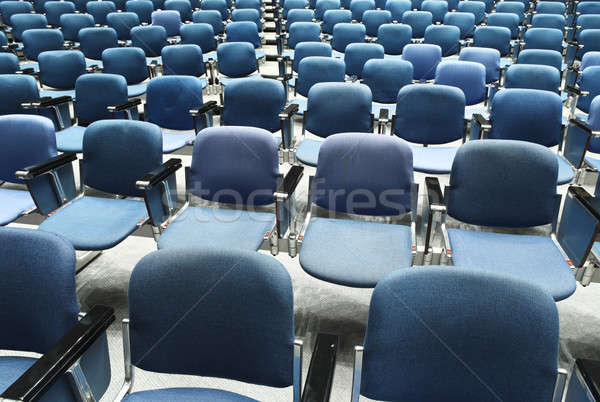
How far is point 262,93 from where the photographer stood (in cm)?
314

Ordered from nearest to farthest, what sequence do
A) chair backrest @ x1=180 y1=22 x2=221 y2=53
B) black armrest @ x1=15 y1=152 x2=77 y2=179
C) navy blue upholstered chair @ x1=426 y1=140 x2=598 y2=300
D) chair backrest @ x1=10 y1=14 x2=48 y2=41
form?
navy blue upholstered chair @ x1=426 y1=140 x2=598 y2=300
black armrest @ x1=15 y1=152 x2=77 y2=179
chair backrest @ x1=180 y1=22 x2=221 y2=53
chair backrest @ x1=10 y1=14 x2=48 y2=41

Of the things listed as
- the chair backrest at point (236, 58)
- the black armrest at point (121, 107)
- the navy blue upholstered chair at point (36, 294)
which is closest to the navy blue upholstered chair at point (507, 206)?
the navy blue upholstered chair at point (36, 294)

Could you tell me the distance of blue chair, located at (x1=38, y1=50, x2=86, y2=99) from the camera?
13.3 feet

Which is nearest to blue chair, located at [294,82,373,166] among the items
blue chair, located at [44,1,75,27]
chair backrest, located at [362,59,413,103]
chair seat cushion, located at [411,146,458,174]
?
chair seat cushion, located at [411,146,458,174]

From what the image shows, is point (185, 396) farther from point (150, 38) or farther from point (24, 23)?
point (24, 23)

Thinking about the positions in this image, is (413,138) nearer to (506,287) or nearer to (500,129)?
(500,129)

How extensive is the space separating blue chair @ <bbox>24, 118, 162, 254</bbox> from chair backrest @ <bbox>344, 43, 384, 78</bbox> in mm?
2471

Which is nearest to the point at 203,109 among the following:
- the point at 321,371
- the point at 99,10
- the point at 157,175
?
the point at 157,175

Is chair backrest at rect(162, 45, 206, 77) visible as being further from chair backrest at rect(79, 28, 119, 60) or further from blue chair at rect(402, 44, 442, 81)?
blue chair at rect(402, 44, 442, 81)

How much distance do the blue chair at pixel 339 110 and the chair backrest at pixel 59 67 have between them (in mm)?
2369

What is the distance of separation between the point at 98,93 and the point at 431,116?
237 cm

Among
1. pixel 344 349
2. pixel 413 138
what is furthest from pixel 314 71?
pixel 344 349

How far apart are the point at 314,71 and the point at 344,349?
2.44m

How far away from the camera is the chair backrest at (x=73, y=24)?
5.78 metres
